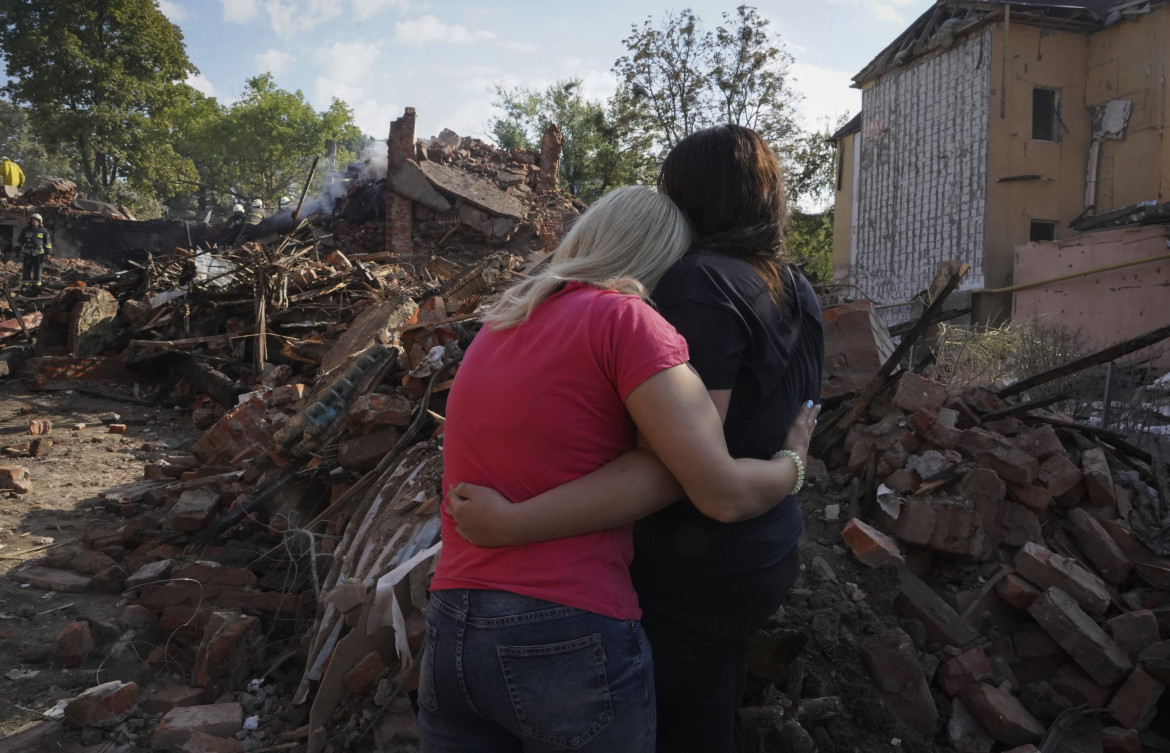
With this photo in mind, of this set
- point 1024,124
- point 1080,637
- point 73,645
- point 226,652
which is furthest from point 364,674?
point 1024,124

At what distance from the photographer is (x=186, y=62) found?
28094 mm

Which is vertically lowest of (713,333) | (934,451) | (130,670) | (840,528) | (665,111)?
(130,670)

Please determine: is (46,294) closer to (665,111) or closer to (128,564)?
(128,564)

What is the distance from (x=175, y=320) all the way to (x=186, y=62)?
893 inches

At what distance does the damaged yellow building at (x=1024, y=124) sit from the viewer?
12.5 metres

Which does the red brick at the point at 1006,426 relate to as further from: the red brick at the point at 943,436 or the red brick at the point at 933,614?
the red brick at the point at 933,614

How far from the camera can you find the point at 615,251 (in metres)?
1.41

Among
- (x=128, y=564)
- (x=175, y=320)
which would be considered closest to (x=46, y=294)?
(x=175, y=320)

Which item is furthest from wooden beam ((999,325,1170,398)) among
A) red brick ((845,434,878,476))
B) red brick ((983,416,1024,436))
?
red brick ((845,434,878,476))

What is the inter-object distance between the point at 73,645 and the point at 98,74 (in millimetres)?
29415

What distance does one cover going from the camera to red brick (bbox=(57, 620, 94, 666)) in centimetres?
364

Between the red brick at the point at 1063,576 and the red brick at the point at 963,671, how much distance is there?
51 cm

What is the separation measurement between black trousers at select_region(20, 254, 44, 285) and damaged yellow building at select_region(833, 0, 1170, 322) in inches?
680

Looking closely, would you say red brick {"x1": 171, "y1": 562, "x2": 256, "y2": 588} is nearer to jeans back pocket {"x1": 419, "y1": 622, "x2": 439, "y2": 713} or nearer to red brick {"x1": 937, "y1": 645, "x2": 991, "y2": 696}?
jeans back pocket {"x1": 419, "y1": 622, "x2": 439, "y2": 713}
